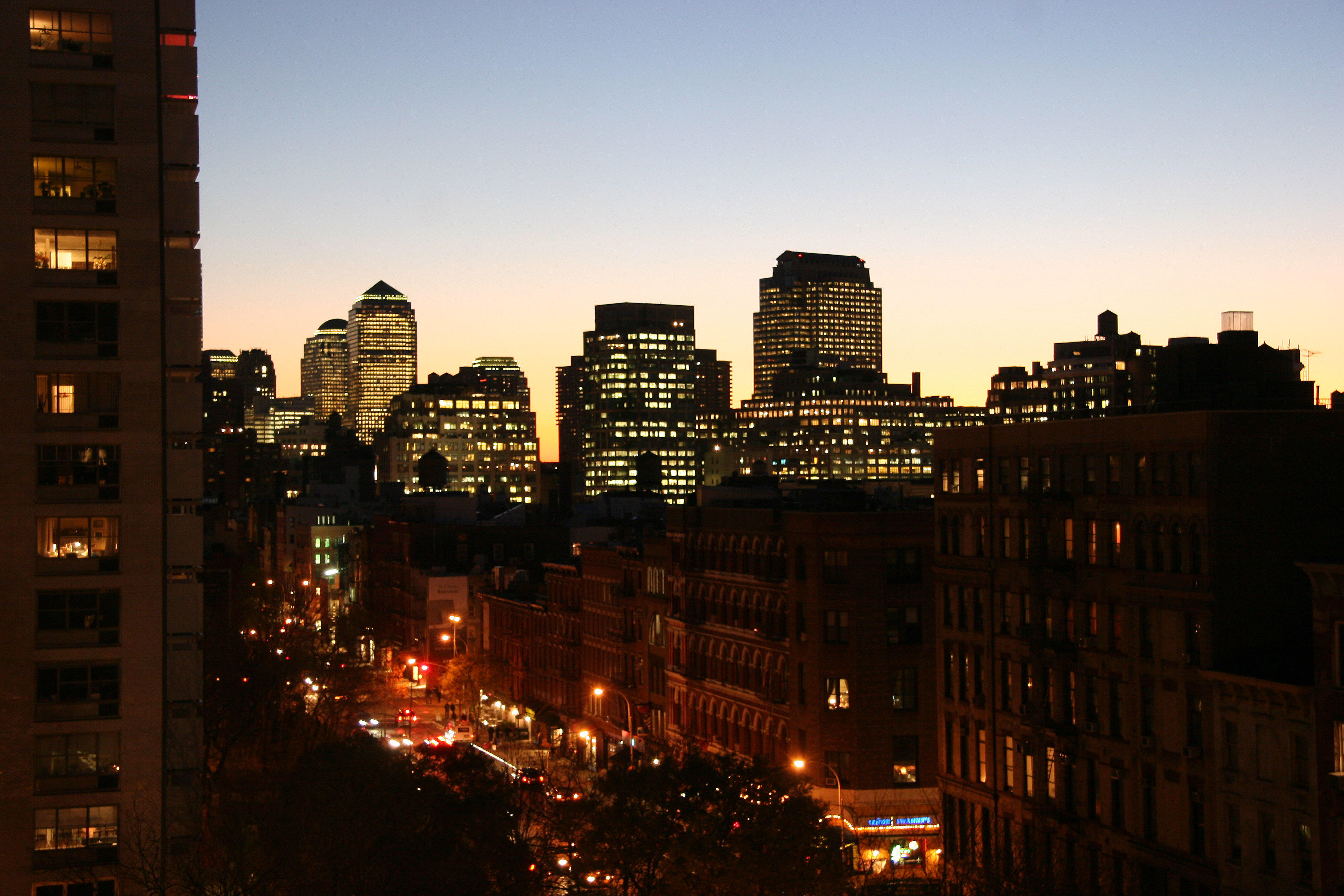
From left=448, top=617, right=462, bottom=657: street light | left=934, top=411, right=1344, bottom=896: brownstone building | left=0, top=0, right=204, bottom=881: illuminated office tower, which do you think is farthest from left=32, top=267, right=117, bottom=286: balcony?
left=448, top=617, right=462, bottom=657: street light

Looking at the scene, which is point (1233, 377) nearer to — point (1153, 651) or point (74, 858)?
point (1153, 651)

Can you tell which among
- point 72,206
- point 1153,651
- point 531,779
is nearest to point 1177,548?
point 1153,651

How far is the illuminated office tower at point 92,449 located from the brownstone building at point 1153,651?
86.7 feet

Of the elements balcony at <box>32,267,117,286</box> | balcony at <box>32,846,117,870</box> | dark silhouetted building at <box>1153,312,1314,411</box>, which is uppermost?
balcony at <box>32,267,117,286</box>

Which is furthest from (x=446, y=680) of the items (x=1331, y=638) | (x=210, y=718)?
(x=1331, y=638)

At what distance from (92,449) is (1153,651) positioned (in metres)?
34.1

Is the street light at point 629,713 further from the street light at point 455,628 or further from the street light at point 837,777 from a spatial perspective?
the street light at point 455,628

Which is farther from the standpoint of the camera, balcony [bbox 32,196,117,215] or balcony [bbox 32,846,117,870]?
balcony [bbox 32,196,117,215]

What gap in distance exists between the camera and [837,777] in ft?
223

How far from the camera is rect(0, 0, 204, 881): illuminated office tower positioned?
1794 inches

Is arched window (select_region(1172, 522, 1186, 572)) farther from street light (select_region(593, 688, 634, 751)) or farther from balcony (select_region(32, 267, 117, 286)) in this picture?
street light (select_region(593, 688, 634, 751))

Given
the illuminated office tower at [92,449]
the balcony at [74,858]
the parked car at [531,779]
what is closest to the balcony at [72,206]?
the illuminated office tower at [92,449]

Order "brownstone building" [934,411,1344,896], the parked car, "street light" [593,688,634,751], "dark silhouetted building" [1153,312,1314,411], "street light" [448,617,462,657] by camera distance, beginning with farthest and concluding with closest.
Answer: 1. "street light" [448,617,462,657]
2. "street light" [593,688,634,751]
3. "dark silhouetted building" [1153,312,1314,411]
4. the parked car
5. "brownstone building" [934,411,1344,896]

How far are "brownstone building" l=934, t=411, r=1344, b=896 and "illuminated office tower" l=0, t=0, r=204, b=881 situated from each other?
26.4 meters
